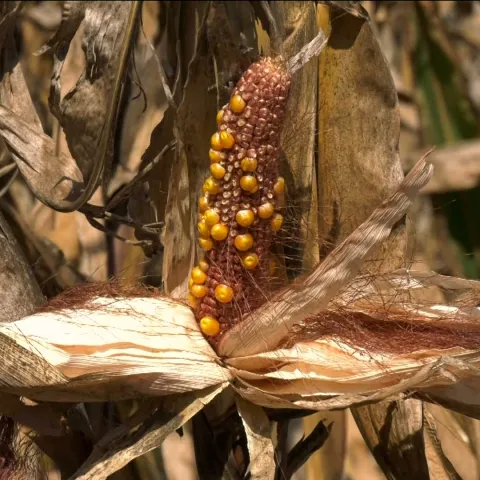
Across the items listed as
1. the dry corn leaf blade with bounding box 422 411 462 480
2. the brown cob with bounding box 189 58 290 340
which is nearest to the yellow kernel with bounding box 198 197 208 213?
the brown cob with bounding box 189 58 290 340

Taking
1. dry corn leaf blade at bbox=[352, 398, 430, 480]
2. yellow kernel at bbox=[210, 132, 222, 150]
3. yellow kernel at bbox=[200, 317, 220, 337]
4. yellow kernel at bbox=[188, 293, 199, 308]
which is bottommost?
dry corn leaf blade at bbox=[352, 398, 430, 480]

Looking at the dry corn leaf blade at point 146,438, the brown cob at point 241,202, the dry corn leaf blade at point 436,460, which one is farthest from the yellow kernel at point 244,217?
the dry corn leaf blade at point 436,460

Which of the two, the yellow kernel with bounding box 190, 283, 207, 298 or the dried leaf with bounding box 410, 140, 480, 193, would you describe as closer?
the yellow kernel with bounding box 190, 283, 207, 298

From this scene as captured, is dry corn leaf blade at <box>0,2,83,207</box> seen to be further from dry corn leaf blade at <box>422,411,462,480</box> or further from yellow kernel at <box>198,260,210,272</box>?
dry corn leaf blade at <box>422,411,462,480</box>

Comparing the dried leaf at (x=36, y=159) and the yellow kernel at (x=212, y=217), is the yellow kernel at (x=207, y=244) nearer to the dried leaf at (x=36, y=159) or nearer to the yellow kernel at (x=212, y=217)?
the yellow kernel at (x=212, y=217)

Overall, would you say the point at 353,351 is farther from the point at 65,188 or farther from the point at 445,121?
the point at 445,121
